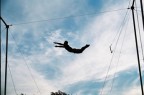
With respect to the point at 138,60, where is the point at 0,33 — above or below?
Result: above

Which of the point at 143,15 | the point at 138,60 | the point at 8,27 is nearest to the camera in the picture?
the point at 143,15

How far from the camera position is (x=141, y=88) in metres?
16.2

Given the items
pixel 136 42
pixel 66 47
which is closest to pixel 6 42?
pixel 66 47

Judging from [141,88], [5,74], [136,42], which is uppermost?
[136,42]

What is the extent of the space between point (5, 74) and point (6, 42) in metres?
2.29

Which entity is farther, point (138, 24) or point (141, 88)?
point (138, 24)

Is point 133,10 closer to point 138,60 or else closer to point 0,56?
point 138,60

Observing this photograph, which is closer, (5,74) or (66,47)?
(66,47)

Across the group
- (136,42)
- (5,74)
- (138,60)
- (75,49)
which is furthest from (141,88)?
(5,74)

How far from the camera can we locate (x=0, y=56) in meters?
18.7

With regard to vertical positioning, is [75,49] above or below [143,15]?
below

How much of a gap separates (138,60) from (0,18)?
27.7 ft

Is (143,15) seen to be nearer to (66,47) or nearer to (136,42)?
(136,42)

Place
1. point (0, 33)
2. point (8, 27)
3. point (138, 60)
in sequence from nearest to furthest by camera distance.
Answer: point (138, 60)
point (0, 33)
point (8, 27)
